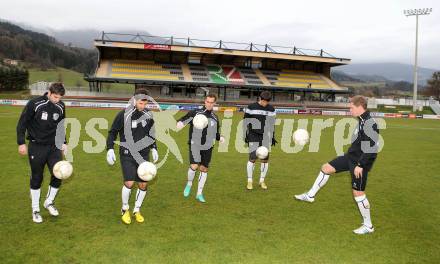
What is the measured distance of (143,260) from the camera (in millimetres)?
5551

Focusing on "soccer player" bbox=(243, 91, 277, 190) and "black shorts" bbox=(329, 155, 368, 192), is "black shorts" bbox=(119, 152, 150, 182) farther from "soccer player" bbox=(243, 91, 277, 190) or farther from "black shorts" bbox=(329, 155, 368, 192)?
"black shorts" bbox=(329, 155, 368, 192)

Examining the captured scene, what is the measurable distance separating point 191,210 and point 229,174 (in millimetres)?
3884

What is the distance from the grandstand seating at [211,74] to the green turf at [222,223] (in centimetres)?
4296

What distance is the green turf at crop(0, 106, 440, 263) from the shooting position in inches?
231

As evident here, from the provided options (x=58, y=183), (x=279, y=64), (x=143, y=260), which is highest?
(x=279, y=64)

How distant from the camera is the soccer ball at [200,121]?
835 centimetres

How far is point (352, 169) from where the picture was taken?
7219mm

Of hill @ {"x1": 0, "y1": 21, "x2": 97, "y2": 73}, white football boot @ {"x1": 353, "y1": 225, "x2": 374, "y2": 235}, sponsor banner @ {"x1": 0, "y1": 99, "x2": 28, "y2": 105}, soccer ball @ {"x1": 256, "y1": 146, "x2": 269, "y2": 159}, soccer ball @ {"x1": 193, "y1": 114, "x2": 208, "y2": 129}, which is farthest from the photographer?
hill @ {"x1": 0, "y1": 21, "x2": 97, "y2": 73}

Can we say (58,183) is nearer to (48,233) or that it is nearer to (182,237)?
(48,233)

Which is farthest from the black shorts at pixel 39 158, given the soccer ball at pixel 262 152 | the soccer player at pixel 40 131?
the soccer ball at pixel 262 152

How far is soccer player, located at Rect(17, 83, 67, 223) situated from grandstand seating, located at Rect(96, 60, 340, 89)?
46.5 meters

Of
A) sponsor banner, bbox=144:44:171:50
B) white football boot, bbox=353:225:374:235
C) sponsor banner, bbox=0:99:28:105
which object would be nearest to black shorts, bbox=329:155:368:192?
white football boot, bbox=353:225:374:235

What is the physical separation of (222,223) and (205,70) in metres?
53.9

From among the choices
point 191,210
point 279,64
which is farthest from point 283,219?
point 279,64
